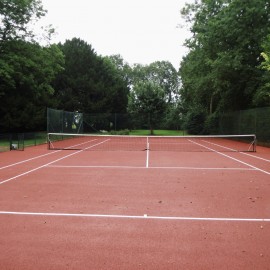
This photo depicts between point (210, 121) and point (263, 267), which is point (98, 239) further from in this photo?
point (210, 121)

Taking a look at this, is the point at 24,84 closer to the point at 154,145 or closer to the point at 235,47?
the point at 154,145

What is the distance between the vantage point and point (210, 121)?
39.4 m

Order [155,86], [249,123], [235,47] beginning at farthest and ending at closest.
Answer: [155,86] → [235,47] → [249,123]

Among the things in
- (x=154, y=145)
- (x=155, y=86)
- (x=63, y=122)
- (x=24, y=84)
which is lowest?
(x=154, y=145)

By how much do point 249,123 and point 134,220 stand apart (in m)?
22.9

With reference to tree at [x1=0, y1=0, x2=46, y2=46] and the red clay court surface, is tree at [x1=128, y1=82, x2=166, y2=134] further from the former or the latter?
the red clay court surface

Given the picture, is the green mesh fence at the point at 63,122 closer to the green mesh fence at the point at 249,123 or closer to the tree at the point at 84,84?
the tree at the point at 84,84

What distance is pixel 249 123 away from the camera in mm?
27062

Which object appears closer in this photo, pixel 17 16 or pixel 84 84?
pixel 17 16

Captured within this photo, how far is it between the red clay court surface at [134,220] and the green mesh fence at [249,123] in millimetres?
12801

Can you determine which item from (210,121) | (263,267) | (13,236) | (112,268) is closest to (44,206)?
(13,236)

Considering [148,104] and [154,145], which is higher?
[148,104]

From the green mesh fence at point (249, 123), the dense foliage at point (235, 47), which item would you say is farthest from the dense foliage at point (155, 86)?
the green mesh fence at point (249, 123)

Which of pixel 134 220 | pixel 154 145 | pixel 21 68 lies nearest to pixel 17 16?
pixel 21 68
